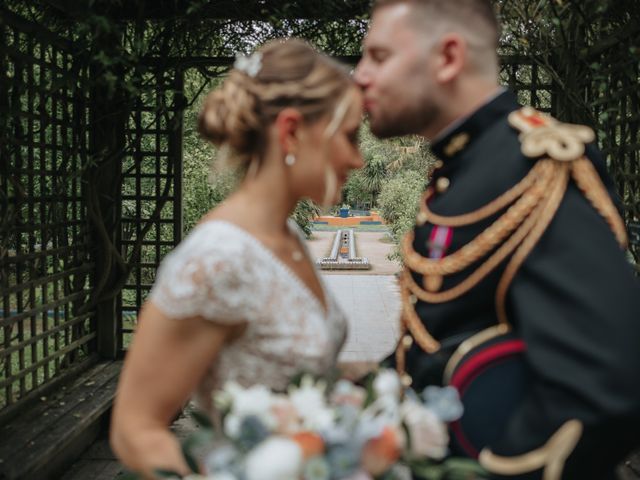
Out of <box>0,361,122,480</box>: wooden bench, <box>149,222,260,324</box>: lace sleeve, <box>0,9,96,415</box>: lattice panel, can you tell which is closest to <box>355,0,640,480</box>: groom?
<box>149,222,260,324</box>: lace sleeve

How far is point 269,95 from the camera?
1.41 meters

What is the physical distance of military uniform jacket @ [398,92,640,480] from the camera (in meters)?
1.16

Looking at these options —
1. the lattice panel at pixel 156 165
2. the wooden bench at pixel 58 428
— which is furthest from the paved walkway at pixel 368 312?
the wooden bench at pixel 58 428

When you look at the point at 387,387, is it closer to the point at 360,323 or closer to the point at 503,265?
the point at 503,265

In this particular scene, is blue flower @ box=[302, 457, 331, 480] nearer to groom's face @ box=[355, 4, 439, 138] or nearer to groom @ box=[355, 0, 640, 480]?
groom @ box=[355, 0, 640, 480]

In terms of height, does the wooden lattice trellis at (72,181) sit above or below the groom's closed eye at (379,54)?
below

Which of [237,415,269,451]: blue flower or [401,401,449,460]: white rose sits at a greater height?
[237,415,269,451]: blue flower

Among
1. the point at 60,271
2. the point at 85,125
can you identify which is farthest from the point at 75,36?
the point at 60,271

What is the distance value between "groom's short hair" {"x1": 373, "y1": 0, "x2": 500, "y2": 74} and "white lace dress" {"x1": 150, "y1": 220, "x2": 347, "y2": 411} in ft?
2.03

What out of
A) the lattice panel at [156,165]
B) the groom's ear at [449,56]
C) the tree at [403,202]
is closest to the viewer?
the groom's ear at [449,56]

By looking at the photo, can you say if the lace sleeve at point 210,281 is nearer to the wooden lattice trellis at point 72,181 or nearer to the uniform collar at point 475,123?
the uniform collar at point 475,123

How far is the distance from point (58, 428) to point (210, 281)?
297 centimetres

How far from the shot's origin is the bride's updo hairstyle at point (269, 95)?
55.3 inches

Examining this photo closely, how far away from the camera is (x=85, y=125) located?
15.5 feet
